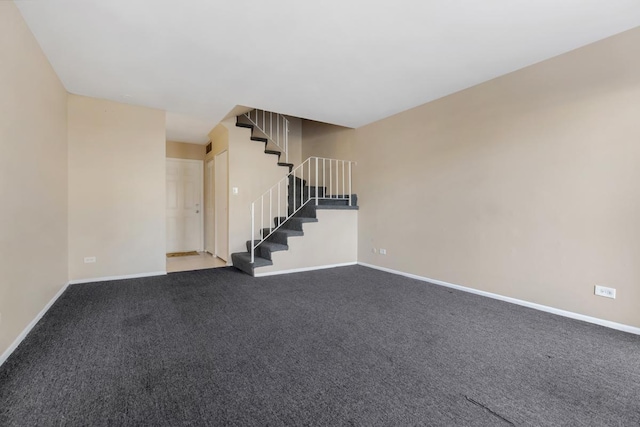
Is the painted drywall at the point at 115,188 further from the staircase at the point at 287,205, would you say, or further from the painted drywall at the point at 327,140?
the painted drywall at the point at 327,140

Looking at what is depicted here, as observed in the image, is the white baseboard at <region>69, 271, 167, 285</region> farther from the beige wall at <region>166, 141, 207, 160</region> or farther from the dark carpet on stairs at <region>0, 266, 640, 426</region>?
the beige wall at <region>166, 141, 207, 160</region>

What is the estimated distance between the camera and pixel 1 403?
1504 mm

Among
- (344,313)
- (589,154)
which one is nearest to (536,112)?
(589,154)

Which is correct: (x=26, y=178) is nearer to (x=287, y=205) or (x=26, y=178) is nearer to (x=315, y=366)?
(x=315, y=366)

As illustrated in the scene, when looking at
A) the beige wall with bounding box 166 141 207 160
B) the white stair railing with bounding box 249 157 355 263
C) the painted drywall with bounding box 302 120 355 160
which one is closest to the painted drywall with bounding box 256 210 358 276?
the white stair railing with bounding box 249 157 355 263

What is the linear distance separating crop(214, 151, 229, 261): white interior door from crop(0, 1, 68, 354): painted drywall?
2.38 m

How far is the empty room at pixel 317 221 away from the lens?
1676 millimetres

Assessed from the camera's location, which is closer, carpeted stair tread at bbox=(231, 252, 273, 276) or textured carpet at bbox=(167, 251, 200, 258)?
carpeted stair tread at bbox=(231, 252, 273, 276)

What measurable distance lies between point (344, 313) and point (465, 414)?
1.49 metres

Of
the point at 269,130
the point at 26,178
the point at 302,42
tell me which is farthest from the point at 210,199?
the point at 302,42

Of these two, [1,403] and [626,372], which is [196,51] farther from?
[626,372]

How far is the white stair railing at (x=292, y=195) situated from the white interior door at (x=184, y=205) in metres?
2.05

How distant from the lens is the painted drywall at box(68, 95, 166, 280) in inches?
153

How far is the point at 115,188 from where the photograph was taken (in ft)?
13.5
